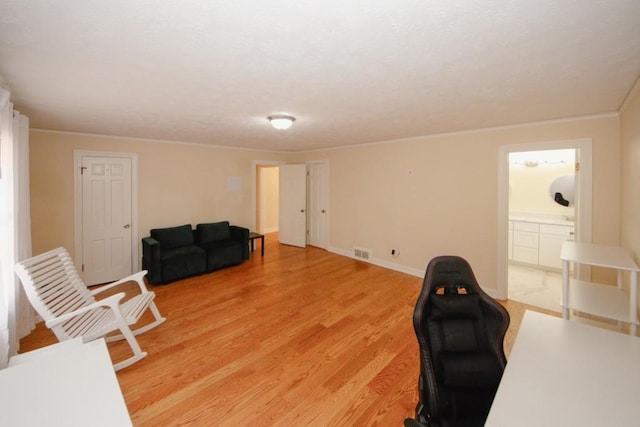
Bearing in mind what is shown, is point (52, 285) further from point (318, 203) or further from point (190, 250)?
point (318, 203)

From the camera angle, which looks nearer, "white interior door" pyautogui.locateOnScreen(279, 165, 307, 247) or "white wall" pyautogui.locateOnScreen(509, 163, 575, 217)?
"white wall" pyautogui.locateOnScreen(509, 163, 575, 217)

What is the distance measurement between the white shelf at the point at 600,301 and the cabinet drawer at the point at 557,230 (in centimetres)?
266

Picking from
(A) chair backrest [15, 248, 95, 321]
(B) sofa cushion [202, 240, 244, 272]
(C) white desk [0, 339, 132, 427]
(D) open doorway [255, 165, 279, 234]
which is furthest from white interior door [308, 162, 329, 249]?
(C) white desk [0, 339, 132, 427]

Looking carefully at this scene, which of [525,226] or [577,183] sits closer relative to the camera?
[577,183]

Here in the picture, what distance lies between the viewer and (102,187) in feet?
14.3

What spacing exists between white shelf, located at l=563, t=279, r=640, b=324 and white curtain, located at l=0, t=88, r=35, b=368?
3900mm

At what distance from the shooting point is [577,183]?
323cm

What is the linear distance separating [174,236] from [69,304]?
7.37ft

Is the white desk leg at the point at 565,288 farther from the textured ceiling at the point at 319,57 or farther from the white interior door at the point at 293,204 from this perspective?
the white interior door at the point at 293,204

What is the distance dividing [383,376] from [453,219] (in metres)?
2.75

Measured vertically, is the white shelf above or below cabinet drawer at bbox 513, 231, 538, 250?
below

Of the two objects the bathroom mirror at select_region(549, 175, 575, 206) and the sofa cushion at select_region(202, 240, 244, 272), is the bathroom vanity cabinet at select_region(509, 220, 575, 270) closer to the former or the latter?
the bathroom mirror at select_region(549, 175, 575, 206)

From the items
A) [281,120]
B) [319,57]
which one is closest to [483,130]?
[281,120]

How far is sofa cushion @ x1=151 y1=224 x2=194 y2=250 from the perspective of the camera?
466cm
